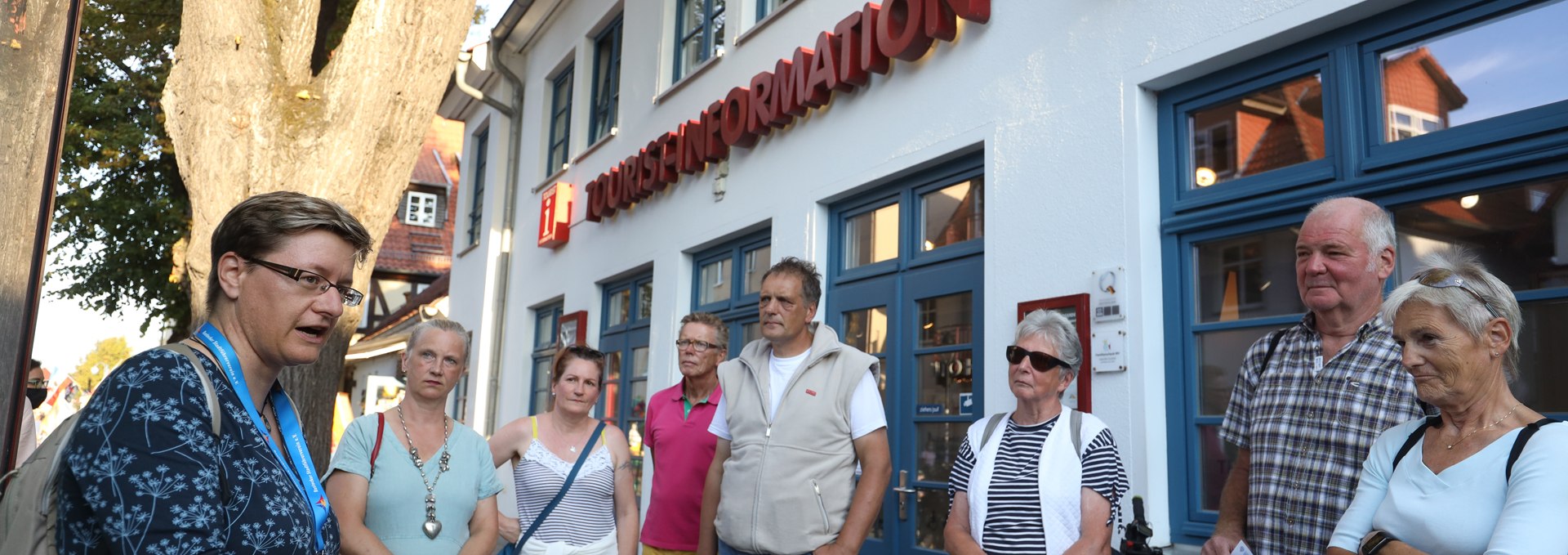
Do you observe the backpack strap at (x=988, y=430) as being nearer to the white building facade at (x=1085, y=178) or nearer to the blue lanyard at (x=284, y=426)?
the white building facade at (x=1085, y=178)

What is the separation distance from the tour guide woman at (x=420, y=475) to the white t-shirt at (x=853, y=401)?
3.26 ft

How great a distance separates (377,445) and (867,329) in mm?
3471

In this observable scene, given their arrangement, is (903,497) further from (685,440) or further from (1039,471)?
(1039,471)

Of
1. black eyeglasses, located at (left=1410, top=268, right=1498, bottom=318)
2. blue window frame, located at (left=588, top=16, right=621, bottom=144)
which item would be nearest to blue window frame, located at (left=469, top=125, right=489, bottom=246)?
blue window frame, located at (left=588, top=16, right=621, bottom=144)

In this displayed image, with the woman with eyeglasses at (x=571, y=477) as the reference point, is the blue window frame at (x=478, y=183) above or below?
above

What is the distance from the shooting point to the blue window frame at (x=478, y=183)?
1523 cm

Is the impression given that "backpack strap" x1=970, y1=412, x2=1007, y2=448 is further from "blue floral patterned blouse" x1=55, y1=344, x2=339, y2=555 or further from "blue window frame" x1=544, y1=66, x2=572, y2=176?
"blue window frame" x1=544, y1=66, x2=572, y2=176

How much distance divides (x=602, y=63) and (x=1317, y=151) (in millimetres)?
8614

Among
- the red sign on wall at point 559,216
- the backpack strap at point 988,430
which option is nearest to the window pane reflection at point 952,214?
the backpack strap at point 988,430

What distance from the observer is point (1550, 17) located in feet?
11.7

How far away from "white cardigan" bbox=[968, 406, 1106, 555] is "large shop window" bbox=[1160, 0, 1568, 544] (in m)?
0.94

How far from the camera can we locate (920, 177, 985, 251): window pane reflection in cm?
587

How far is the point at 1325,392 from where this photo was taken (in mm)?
3074

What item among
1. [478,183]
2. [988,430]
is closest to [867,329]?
[988,430]
